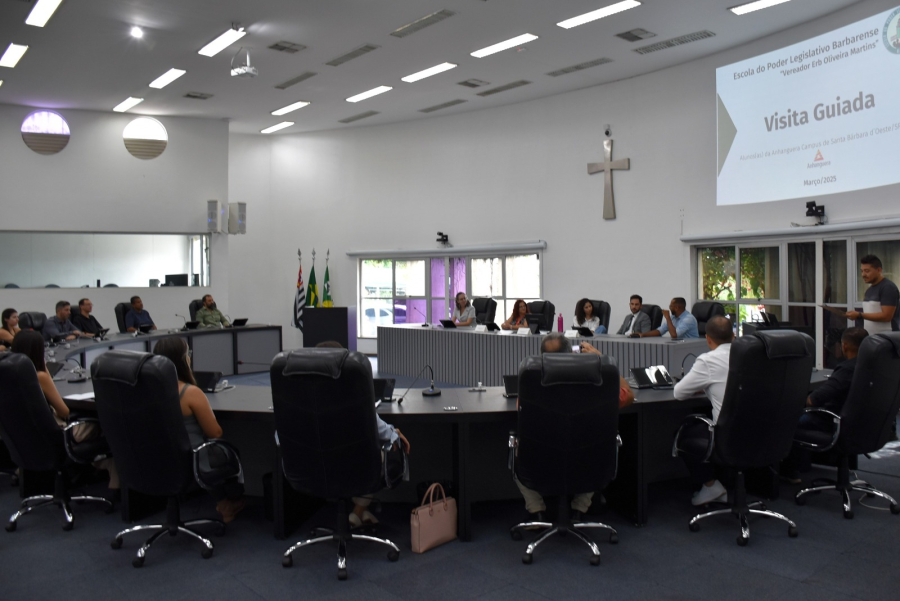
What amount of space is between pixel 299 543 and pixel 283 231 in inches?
383

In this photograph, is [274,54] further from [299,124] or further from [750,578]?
[750,578]

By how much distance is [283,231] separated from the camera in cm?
1214

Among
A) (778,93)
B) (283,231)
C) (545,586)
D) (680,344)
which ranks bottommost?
(545,586)

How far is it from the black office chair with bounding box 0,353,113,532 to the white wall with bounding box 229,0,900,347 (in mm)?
6705

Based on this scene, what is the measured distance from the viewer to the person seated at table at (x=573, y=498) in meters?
3.16

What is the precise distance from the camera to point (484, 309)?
28.7 feet

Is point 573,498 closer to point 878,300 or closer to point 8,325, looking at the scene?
point 878,300

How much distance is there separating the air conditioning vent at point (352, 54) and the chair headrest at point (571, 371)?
572 centimetres

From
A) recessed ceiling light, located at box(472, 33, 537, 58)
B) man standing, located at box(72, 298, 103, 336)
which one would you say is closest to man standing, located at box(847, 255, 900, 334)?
recessed ceiling light, located at box(472, 33, 537, 58)

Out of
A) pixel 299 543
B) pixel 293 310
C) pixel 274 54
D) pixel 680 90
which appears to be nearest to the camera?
pixel 299 543

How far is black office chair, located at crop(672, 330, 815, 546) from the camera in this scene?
2.96 metres

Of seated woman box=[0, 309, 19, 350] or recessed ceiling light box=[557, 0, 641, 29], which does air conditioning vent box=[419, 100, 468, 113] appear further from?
seated woman box=[0, 309, 19, 350]

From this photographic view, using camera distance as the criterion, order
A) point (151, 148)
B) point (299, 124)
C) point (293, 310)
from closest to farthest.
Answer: point (151, 148), point (299, 124), point (293, 310)

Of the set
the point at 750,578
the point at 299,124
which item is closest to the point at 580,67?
the point at 299,124
